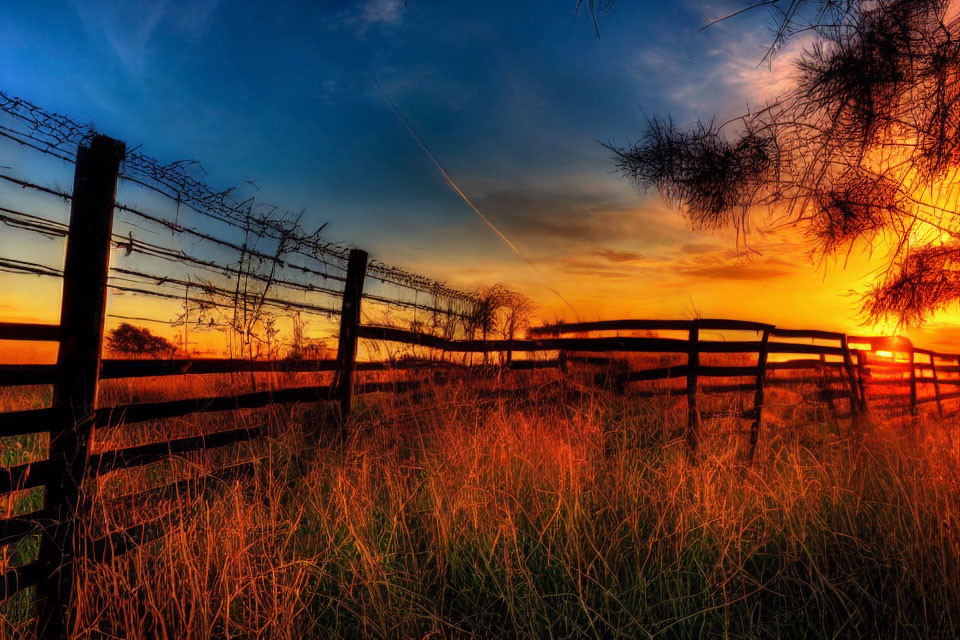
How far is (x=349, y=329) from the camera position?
4.73 m

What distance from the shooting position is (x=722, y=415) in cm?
657

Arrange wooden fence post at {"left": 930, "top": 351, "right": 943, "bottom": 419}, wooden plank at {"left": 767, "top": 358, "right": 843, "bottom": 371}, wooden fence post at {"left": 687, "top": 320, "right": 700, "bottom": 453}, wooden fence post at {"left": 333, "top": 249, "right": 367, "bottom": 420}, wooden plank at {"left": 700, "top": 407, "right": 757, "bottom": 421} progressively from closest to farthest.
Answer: wooden fence post at {"left": 333, "top": 249, "right": 367, "bottom": 420} → wooden fence post at {"left": 687, "top": 320, "right": 700, "bottom": 453} → wooden plank at {"left": 700, "top": 407, "right": 757, "bottom": 421} → wooden plank at {"left": 767, "top": 358, "right": 843, "bottom": 371} → wooden fence post at {"left": 930, "top": 351, "right": 943, "bottom": 419}

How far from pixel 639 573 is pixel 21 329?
2930mm

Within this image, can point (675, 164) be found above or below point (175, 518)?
above

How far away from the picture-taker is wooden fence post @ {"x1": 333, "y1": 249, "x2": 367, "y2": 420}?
4.61m

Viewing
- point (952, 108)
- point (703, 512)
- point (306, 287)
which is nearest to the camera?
point (703, 512)

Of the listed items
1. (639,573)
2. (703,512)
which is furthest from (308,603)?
(703,512)

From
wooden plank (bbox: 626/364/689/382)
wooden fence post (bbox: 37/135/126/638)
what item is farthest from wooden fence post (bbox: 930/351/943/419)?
wooden fence post (bbox: 37/135/126/638)

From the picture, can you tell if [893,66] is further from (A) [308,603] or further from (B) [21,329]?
(B) [21,329]

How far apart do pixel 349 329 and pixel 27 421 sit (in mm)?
2462

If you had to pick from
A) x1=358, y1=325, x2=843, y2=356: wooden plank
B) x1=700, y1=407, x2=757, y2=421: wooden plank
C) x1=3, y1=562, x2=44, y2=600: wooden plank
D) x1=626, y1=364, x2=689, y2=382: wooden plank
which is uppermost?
x1=358, y1=325, x2=843, y2=356: wooden plank

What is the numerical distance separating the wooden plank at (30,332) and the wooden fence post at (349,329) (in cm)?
222

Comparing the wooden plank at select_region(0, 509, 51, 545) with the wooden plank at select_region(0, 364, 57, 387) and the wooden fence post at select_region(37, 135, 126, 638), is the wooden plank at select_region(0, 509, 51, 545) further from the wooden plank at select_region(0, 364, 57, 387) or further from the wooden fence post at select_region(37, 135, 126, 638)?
the wooden plank at select_region(0, 364, 57, 387)

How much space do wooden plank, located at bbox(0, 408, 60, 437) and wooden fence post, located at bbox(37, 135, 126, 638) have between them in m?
0.03
